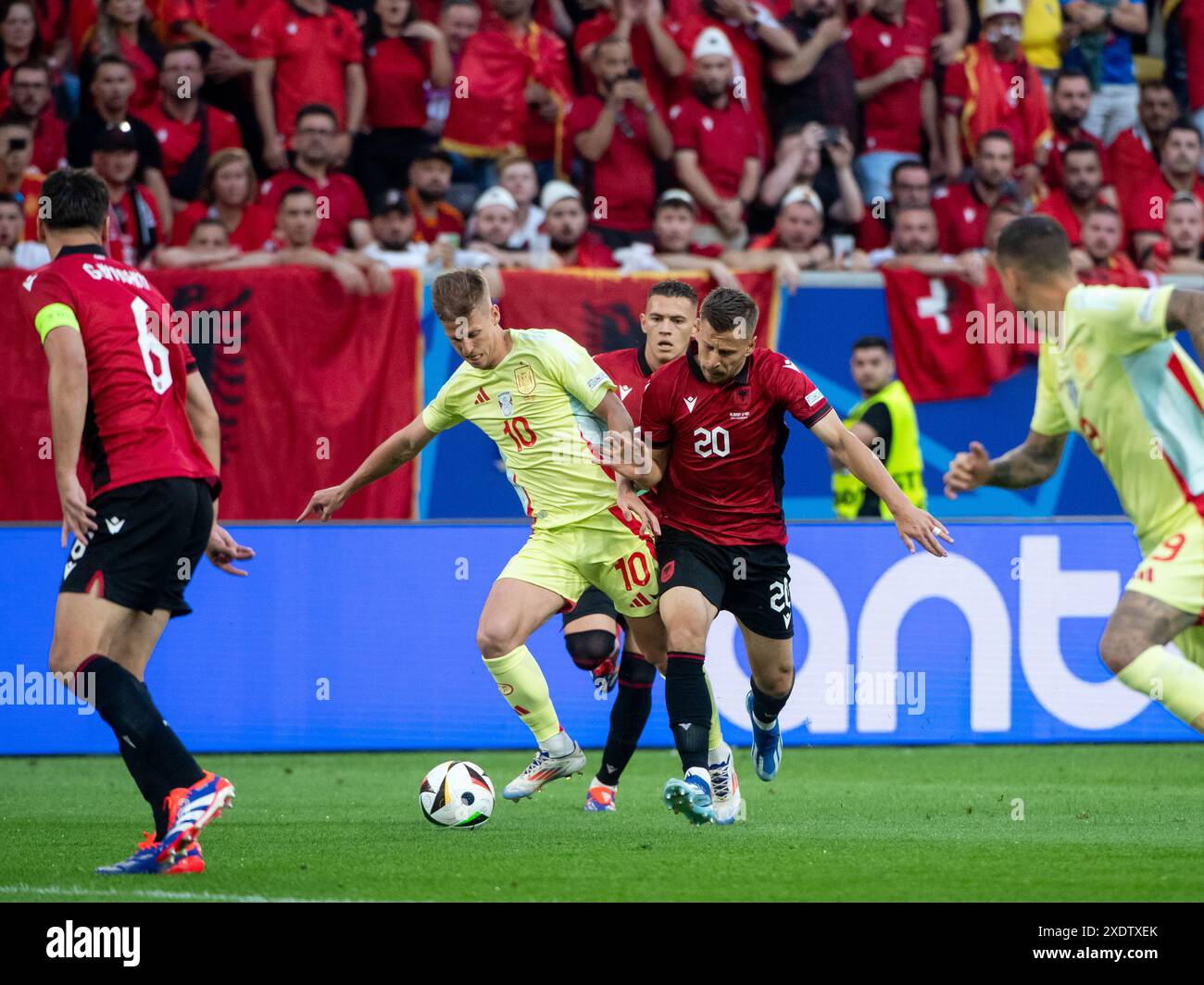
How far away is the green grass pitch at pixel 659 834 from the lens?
214 inches

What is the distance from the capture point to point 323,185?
12320mm

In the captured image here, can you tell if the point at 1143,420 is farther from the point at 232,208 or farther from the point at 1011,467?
the point at 232,208

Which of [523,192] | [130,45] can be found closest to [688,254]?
[523,192]

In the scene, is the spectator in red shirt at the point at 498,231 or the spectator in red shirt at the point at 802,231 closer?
the spectator in red shirt at the point at 498,231

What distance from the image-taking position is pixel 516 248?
12359mm

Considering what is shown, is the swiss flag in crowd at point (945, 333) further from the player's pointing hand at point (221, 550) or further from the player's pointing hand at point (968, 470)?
the player's pointing hand at point (221, 550)

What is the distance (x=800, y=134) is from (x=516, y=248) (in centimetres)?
243

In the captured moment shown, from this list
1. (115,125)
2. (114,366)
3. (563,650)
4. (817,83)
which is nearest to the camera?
(114,366)


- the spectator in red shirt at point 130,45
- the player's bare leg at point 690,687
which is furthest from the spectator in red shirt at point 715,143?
the player's bare leg at point 690,687

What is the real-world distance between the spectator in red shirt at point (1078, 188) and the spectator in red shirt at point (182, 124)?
6.30 meters

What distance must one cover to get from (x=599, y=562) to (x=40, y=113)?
6812 millimetres

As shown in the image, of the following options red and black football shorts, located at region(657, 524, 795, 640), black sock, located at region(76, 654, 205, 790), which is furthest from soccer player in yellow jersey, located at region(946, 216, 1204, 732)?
black sock, located at region(76, 654, 205, 790)
